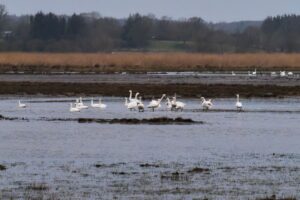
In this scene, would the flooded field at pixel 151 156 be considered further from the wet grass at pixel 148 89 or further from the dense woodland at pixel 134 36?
the dense woodland at pixel 134 36

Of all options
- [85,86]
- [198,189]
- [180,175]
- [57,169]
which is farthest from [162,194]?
[85,86]

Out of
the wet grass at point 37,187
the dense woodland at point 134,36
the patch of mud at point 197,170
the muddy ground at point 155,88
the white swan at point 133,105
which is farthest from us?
the dense woodland at point 134,36

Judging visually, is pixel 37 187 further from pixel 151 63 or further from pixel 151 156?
pixel 151 63

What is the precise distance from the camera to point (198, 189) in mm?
Result: 14242

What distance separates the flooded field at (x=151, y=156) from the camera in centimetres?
1422

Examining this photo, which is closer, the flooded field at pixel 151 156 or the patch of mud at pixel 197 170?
the flooded field at pixel 151 156

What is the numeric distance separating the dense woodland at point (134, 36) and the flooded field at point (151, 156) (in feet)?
252

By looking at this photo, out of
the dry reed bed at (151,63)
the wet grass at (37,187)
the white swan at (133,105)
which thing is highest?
the wet grass at (37,187)

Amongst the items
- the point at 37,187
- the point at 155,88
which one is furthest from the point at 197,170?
the point at 155,88

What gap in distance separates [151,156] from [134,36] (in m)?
106

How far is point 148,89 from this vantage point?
138ft

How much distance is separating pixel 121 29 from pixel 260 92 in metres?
89.5

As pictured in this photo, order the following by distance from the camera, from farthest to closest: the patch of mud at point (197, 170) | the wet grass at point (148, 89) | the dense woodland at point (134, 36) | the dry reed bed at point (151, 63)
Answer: the dense woodland at point (134, 36)
the dry reed bed at point (151, 63)
the wet grass at point (148, 89)
the patch of mud at point (197, 170)

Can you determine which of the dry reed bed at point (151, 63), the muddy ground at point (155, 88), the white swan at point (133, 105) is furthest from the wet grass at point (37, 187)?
the dry reed bed at point (151, 63)
